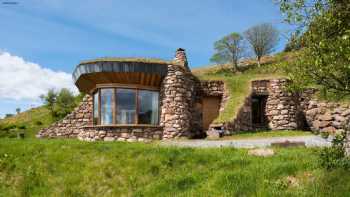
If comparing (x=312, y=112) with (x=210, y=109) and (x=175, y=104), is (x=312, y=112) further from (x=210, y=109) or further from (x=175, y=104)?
(x=175, y=104)

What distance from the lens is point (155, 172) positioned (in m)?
10.3

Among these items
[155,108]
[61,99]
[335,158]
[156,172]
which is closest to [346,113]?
[155,108]

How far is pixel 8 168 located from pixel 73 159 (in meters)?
1.98

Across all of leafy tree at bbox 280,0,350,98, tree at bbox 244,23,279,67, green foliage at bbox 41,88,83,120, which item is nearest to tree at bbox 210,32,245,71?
tree at bbox 244,23,279,67

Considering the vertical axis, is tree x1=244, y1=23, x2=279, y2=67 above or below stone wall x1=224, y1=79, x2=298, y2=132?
above

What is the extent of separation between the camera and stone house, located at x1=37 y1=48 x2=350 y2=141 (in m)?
18.8

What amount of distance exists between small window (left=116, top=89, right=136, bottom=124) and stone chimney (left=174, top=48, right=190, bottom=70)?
11.0 feet

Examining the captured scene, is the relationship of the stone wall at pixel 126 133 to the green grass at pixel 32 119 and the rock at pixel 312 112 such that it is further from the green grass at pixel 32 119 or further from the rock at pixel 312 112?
the green grass at pixel 32 119

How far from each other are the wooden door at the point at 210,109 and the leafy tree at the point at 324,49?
14213 millimetres

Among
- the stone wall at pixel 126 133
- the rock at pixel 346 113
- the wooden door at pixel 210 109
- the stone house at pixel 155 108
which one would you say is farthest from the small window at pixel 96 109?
the rock at pixel 346 113

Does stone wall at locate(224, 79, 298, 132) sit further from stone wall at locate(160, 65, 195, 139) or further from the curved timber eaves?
the curved timber eaves

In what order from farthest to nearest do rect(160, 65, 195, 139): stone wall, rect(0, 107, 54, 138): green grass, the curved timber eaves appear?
rect(0, 107, 54, 138): green grass, rect(160, 65, 195, 139): stone wall, the curved timber eaves

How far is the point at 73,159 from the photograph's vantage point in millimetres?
11453

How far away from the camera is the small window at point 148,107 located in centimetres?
1917
